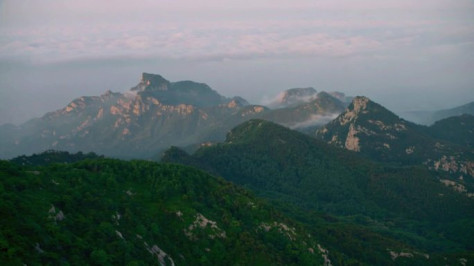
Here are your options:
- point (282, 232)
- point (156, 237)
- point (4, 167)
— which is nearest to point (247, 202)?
point (282, 232)

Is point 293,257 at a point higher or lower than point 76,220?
lower

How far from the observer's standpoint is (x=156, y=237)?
9681cm

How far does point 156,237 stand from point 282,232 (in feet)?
123

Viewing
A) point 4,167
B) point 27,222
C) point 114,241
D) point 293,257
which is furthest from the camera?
point 293,257

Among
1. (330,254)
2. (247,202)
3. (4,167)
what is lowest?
(330,254)

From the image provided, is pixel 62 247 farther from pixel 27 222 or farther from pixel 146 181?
pixel 146 181

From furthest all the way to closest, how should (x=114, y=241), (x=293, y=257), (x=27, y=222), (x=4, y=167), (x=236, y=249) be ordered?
(x=293, y=257)
(x=236, y=249)
(x=4, y=167)
(x=114, y=241)
(x=27, y=222)

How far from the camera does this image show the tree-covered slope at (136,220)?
7369 centimetres

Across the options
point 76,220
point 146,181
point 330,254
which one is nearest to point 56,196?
point 76,220

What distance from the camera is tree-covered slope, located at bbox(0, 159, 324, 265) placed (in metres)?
73.7

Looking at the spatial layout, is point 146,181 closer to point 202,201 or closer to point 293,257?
point 202,201

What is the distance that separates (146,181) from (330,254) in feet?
167

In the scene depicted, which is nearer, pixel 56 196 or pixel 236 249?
pixel 56 196

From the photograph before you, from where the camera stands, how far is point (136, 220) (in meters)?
97.2
